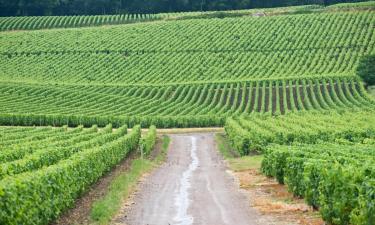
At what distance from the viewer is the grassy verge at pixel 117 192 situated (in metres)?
24.2

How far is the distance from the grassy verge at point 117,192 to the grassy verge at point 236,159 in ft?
16.1

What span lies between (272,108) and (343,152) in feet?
213

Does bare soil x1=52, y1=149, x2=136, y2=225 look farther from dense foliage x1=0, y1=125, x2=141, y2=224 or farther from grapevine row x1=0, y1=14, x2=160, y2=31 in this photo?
grapevine row x1=0, y1=14, x2=160, y2=31

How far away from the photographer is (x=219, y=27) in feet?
452

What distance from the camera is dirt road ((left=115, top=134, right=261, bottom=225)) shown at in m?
23.8

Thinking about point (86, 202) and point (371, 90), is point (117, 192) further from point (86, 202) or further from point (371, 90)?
point (371, 90)

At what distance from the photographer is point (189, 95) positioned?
329 ft

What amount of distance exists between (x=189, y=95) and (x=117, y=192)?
71088 millimetres

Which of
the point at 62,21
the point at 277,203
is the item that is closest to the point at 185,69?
the point at 62,21

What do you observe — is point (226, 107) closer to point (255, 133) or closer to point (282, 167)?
point (255, 133)

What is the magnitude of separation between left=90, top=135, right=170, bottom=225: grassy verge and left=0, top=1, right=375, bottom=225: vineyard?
97 centimetres

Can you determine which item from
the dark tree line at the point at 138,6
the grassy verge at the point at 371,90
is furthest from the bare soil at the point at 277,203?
the dark tree line at the point at 138,6

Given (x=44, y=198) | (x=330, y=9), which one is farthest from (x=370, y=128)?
(x=330, y=9)

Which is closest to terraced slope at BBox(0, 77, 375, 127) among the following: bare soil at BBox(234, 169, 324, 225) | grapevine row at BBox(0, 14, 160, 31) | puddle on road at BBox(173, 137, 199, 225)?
puddle on road at BBox(173, 137, 199, 225)
